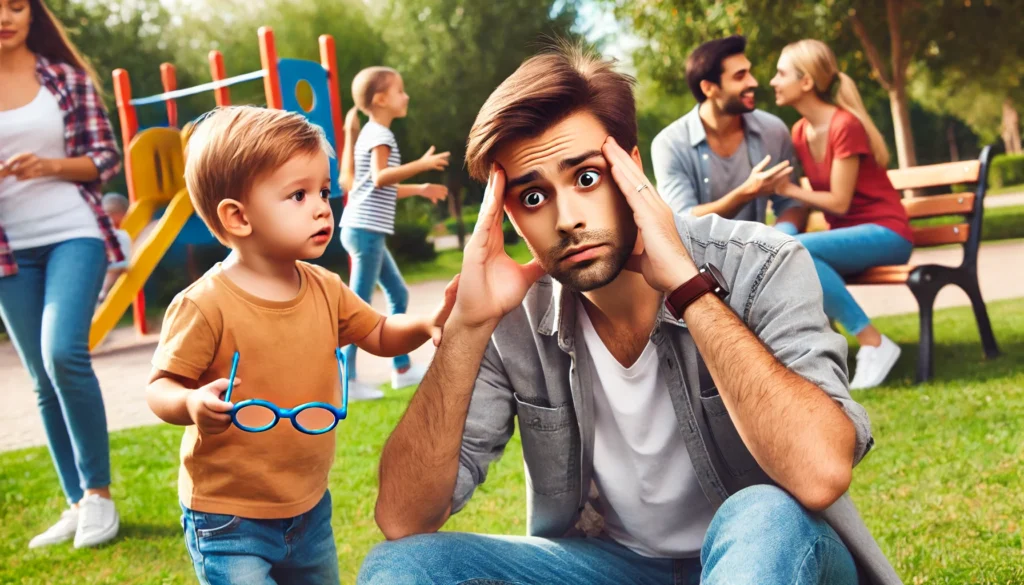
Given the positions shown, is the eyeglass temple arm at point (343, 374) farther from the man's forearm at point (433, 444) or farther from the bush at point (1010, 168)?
the bush at point (1010, 168)

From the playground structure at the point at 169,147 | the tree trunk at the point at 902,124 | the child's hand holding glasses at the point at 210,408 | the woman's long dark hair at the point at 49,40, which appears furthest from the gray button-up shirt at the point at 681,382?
the tree trunk at the point at 902,124

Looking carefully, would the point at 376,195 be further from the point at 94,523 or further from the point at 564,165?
the point at 564,165

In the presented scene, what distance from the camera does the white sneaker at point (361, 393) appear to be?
21.9 feet

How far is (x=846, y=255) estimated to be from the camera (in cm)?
607

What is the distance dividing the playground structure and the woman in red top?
460 centimetres

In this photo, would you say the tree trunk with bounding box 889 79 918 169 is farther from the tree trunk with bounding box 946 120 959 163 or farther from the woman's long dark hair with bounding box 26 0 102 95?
the tree trunk with bounding box 946 120 959 163

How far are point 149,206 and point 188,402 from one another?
9493mm

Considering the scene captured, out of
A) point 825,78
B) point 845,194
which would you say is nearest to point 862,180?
point 845,194

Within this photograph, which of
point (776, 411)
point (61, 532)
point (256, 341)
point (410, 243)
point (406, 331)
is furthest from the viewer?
point (410, 243)

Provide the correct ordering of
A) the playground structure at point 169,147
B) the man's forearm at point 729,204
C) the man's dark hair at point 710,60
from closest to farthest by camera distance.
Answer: the man's forearm at point 729,204
the man's dark hair at point 710,60
the playground structure at point 169,147

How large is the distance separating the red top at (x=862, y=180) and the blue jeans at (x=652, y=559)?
421 centimetres

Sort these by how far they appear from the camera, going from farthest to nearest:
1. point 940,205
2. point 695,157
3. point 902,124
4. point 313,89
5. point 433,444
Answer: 1. point 902,124
2. point 313,89
3. point 940,205
4. point 695,157
5. point 433,444

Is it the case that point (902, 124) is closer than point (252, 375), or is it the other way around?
point (252, 375)

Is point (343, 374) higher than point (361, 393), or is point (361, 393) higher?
point (343, 374)
